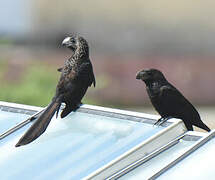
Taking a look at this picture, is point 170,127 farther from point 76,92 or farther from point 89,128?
point 76,92

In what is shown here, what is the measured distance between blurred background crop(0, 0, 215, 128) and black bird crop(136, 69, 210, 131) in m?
5.50

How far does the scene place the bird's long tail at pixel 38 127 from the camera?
2.69m

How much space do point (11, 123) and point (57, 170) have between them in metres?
0.62

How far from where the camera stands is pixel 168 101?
3525mm

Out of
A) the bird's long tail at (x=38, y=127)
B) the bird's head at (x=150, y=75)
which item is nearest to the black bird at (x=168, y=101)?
the bird's head at (x=150, y=75)

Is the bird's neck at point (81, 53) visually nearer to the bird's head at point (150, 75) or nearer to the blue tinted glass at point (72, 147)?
the bird's head at point (150, 75)

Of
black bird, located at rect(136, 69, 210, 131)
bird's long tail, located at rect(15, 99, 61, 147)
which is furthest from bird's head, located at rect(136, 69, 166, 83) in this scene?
bird's long tail, located at rect(15, 99, 61, 147)

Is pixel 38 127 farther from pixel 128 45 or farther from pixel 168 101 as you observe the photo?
pixel 128 45

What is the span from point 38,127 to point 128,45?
927cm

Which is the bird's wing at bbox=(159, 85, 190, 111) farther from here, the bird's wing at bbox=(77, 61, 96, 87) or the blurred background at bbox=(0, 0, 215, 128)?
the blurred background at bbox=(0, 0, 215, 128)

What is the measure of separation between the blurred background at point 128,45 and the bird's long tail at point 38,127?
20.0 ft

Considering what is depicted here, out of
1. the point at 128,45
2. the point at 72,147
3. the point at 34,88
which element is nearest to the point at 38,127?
the point at 72,147

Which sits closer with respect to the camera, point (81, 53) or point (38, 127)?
point (38, 127)

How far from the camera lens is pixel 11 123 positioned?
297cm
